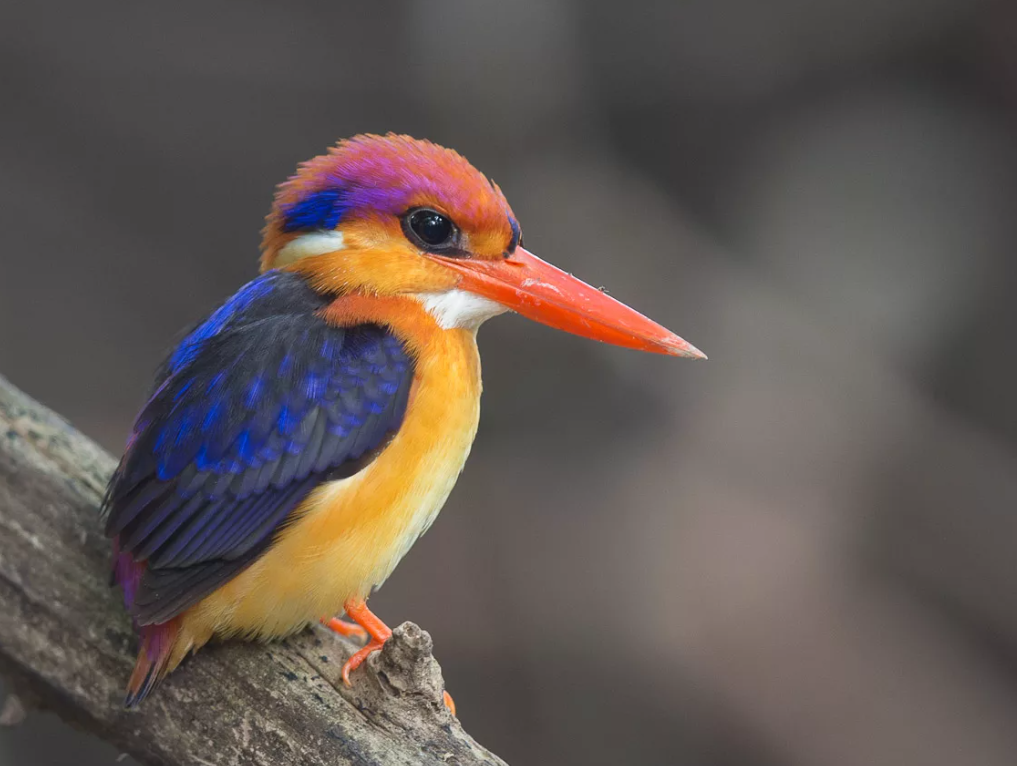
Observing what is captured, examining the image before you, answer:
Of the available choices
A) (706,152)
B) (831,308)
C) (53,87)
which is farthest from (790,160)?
(53,87)

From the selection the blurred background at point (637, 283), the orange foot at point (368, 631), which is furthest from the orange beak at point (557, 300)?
the blurred background at point (637, 283)

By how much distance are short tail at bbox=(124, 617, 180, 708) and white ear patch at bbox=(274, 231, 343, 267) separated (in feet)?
1.91

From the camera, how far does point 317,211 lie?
1.69 m

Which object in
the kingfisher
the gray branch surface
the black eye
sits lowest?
the gray branch surface

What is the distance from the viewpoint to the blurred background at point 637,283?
336 centimetres

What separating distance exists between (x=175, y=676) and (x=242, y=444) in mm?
390

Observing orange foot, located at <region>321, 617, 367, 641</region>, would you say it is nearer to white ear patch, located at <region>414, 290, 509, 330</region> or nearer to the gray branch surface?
the gray branch surface

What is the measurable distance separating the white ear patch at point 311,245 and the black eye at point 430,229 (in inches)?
4.5

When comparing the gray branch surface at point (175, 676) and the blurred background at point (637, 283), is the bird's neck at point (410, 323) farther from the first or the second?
the blurred background at point (637, 283)

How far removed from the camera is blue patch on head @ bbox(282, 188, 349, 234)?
1667 millimetres

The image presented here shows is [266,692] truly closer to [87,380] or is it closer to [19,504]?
[19,504]

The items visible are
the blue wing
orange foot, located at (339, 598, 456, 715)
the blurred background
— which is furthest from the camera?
the blurred background

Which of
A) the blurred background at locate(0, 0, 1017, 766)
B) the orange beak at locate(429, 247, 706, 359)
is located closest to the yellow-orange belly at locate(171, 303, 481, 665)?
the orange beak at locate(429, 247, 706, 359)

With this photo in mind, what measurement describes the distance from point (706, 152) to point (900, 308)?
0.83 meters
